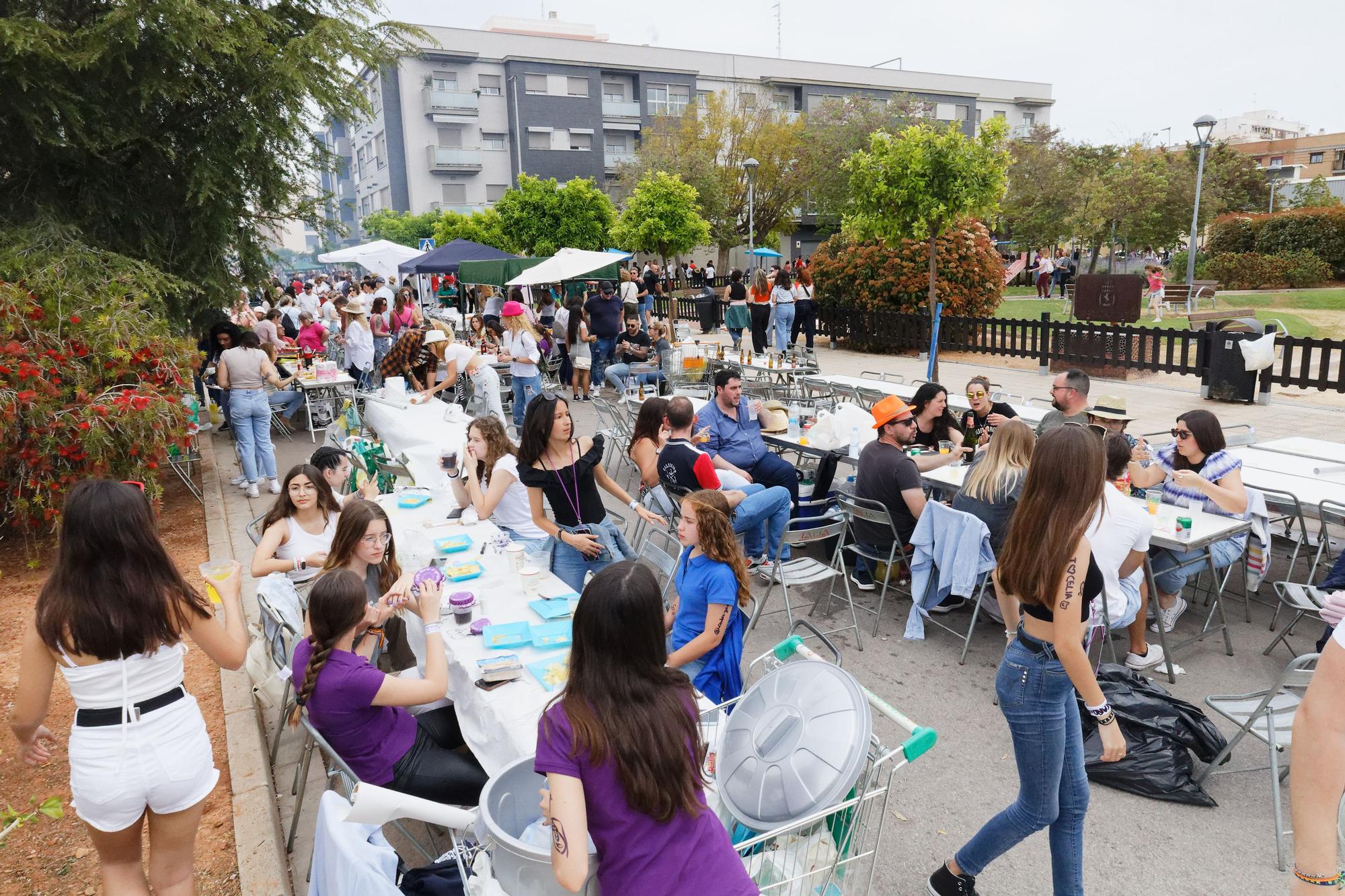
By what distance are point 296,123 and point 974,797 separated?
933 cm

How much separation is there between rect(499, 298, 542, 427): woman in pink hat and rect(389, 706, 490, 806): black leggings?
23.8 ft

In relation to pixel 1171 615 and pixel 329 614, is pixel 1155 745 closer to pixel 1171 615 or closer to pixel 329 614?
pixel 1171 615

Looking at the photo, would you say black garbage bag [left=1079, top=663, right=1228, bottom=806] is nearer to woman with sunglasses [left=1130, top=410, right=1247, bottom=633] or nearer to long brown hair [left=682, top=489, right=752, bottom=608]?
woman with sunglasses [left=1130, top=410, right=1247, bottom=633]

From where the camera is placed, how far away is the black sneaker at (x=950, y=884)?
117 inches

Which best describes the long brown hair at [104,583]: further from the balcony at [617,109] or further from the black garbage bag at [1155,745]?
the balcony at [617,109]

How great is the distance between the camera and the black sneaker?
9.75 feet

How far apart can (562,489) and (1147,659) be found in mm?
3397

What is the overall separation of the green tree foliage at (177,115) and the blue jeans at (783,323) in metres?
8.65

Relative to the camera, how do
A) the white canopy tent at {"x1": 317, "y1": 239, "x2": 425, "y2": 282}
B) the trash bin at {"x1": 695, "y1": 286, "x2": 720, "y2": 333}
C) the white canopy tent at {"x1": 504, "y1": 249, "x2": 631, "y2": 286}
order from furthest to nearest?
the trash bin at {"x1": 695, "y1": 286, "x2": 720, "y2": 333}, the white canopy tent at {"x1": 317, "y1": 239, "x2": 425, "y2": 282}, the white canopy tent at {"x1": 504, "y1": 249, "x2": 631, "y2": 286}

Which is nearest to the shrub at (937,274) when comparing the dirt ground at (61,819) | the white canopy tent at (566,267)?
the white canopy tent at (566,267)

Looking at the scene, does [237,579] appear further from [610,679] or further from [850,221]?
[850,221]

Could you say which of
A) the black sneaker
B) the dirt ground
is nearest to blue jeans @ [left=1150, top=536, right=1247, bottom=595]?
the black sneaker

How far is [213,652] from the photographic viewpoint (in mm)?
2742

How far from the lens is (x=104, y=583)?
2.47 m
